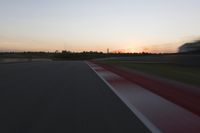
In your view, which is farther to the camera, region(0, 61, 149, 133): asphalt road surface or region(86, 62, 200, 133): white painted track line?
region(86, 62, 200, 133): white painted track line

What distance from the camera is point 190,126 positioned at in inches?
289

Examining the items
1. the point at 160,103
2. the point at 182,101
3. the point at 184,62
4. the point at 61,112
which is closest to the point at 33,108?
the point at 61,112

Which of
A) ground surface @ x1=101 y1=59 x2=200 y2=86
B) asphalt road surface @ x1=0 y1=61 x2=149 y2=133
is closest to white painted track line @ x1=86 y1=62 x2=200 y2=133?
asphalt road surface @ x1=0 y1=61 x2=149 y2=133

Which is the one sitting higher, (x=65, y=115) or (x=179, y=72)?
(x=65, y=115)

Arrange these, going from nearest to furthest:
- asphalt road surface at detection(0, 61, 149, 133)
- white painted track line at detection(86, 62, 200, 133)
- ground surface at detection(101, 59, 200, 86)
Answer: asphalt road surface at detection(0, 61, 149, 133) < white painted track line at detection(86, 62, 200, 133) < ground surface at detection(101, 59, 200, 86)

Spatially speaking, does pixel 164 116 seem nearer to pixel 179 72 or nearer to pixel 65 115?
pixel 65 115

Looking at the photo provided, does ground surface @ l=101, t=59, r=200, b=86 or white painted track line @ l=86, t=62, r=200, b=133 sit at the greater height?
white painted track line @ l=86, t=62, r=200, b=133

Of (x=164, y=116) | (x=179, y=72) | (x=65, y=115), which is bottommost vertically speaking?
(x=179, y=72)

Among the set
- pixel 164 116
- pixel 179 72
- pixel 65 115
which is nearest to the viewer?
pixel 65 115

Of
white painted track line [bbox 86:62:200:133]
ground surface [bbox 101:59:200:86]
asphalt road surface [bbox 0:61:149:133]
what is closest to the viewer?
asphalt road surface [bbox 0:61:149:133]

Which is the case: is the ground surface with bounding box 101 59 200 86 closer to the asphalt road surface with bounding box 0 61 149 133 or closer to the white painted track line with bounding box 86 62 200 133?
the white painted track line with bounding box 86 62 200 133

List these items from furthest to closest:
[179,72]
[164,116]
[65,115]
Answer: [179,72]
[164,116]
[65,115]

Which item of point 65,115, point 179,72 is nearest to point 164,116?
point 65,115

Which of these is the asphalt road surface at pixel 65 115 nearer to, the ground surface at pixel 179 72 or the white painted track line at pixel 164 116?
the white painted track line at pixel 164 116
